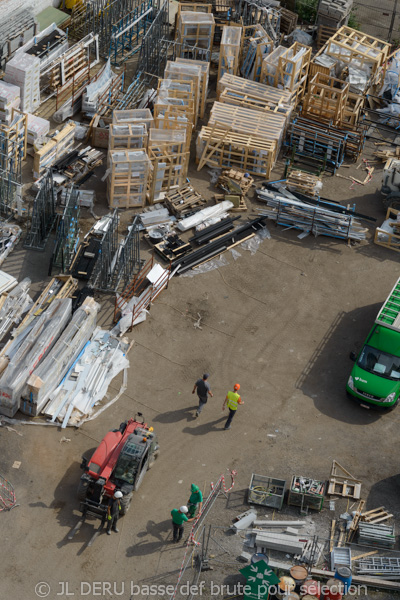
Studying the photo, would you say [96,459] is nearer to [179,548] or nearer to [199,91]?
[179,548]

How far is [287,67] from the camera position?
3706 centimetres

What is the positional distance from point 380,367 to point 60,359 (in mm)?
8701

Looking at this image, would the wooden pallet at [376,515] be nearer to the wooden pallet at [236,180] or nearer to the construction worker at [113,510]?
the construction worker at [113,510]

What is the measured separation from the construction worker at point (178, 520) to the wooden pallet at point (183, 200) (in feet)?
39.3

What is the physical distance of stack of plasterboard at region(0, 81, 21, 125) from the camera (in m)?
33.8

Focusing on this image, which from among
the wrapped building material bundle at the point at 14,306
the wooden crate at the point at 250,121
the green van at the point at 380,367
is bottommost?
the wrapped building material bundle at the point at 14,306

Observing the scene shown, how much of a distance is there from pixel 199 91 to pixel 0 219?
9453 millimetres

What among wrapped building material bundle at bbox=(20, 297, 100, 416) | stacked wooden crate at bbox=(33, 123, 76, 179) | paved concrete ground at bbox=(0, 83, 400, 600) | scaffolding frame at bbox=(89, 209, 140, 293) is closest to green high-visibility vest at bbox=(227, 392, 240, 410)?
paved concrete ground at bbox=(0, 83, 400, 600)

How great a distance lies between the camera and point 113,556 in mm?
23578

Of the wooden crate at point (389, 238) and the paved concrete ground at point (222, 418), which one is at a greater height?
the wooden crate at point (389, 238)

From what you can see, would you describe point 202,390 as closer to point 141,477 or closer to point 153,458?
point 153,458

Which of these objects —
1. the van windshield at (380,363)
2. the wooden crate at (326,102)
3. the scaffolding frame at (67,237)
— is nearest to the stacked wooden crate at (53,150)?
the scaffolding frame at (67,237)

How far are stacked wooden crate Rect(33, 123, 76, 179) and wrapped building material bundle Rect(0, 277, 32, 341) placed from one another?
5.62 metres

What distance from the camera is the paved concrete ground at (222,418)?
23.6m
